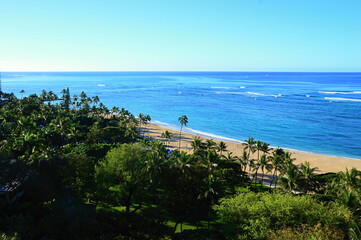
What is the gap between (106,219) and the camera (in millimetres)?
29766

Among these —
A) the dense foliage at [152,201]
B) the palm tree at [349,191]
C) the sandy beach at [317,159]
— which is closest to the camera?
the dense foliage at [152,201]

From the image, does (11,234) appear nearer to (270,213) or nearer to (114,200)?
(114,200)

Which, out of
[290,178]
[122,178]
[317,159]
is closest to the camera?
[122,178]

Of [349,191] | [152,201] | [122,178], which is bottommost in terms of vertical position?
[152,201]

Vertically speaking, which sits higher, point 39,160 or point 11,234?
point 39,160

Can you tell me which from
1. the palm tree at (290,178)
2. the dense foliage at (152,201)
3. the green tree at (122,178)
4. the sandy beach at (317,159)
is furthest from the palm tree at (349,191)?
the green tree at (122,178)

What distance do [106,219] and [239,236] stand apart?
50.7 feet

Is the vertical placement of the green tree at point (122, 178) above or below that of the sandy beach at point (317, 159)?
above

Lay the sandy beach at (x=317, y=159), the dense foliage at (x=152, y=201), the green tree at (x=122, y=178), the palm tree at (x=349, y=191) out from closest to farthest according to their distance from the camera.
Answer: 1. the dense foliage at (x=152, y=201)
2. the palm tree at (x=349, y=191)
3. the green tree at (x=122, y=178)
4. the sandy beach at (x=317, y=159)

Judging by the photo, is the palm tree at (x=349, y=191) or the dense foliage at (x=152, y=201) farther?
the palm tree at (x=349, y=191)

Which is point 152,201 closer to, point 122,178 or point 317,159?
point 122,178

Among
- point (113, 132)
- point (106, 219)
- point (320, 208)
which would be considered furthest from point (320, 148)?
point (106, 219)

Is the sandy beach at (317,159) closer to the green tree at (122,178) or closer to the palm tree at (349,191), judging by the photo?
the palm tree at (349,191)

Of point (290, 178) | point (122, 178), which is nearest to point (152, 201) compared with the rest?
point (122, 178)
